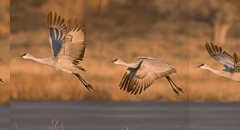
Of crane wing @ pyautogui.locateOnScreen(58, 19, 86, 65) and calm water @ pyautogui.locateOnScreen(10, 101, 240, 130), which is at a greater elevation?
crane wing @ pyautogui.locateOnScreen(58, 19, 86, 65)

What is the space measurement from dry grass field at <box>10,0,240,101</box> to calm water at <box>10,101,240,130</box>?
35cm

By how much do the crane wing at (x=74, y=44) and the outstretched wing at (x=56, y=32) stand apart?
0.24 ft

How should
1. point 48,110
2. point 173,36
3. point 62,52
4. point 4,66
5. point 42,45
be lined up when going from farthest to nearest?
point 173,36 → point 42,45 → point 4,66 → point 48,110 → point 62,52

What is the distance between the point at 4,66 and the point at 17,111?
1.73 m

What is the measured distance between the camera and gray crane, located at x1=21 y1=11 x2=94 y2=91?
49.6 feet

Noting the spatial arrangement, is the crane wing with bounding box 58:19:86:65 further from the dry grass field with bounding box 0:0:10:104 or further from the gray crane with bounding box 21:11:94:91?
the dry grass field with bounding box 0:0:10:104

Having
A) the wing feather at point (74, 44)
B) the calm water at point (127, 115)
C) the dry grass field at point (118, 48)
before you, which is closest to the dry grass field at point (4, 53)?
the dry grass field at point (118, 48)

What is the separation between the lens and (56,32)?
15398 millimetres

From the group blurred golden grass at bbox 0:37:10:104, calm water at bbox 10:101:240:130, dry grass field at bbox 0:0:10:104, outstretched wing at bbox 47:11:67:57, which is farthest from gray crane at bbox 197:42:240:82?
blurred golden grass at bbox 0:37:10:104

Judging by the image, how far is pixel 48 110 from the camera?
64.6ft

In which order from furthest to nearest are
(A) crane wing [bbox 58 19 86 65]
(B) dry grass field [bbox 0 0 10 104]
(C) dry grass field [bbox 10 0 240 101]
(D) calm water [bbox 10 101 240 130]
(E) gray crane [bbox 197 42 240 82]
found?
(C) dry grass field [bbox 10 0 240 101] < (B) dry grass field [bbox 0 0 10 104] < (D) calm water [bbox 10 101 240 130] < (E) gray crane [bbox 197 42 240 82] < (A) crane wing [bbox 58 19 86 65]

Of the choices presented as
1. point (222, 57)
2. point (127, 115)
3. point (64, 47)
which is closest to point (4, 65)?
point (127, 115)

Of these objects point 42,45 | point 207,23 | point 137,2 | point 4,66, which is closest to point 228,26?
point 207,23

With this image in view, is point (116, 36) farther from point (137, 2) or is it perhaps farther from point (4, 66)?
Result: point (4, 66)
